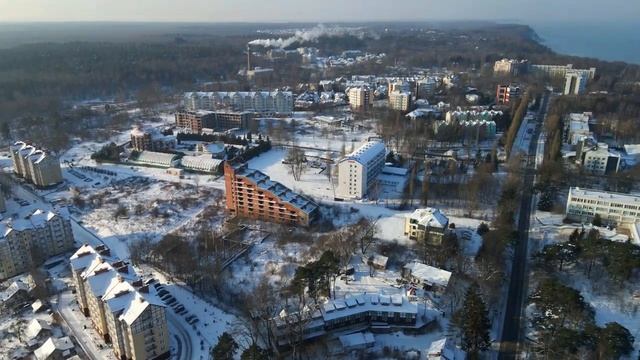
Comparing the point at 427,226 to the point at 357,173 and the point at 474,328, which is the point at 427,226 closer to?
the point at 357,173

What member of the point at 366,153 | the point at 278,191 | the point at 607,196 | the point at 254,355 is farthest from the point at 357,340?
the point at 607,196

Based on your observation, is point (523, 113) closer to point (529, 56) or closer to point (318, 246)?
point (318, 246)

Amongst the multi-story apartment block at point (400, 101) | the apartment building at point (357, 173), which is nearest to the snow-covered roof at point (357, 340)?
the apartment building at point (357, 173)

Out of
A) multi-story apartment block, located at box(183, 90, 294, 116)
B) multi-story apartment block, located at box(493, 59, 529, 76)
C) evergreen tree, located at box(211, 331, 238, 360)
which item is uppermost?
multi-story apartment block, located at box(493, 59, 529, 76)

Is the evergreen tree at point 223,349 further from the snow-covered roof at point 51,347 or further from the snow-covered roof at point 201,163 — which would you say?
the snow-covered roof at point 201,163

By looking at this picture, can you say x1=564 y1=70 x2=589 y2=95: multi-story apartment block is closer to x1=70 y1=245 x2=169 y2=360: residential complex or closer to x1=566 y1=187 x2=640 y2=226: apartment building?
x1=566 y1=187 x2=640 y2=226: apartment building

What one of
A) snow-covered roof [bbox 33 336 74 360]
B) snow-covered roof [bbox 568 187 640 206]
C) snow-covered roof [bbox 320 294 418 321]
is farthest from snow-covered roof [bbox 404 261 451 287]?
snow-covered roof [bbox 33 336 74 360]

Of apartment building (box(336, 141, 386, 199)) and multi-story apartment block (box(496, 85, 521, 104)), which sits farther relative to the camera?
multi-story apartment block (box(496, 85, 521, 104))
